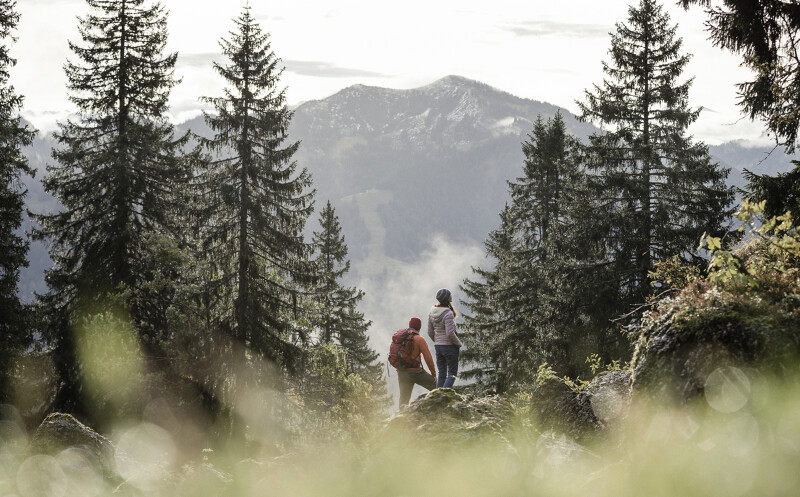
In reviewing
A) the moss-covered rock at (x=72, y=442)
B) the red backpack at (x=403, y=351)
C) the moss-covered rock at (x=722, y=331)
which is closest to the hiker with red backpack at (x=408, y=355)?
the red backpack at (x=403, y=351)

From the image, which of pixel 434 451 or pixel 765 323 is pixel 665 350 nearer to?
pixel 765 323

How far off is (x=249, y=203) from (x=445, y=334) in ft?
43.7

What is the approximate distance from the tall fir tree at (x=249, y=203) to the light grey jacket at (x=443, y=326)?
12.8 m

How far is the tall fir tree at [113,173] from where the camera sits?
20.5 meters

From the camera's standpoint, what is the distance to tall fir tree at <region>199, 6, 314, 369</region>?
874 inches

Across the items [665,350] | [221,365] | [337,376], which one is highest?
[665,350]

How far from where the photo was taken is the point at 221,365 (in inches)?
861

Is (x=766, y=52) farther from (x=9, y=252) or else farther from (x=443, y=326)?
(x=9, y=252)

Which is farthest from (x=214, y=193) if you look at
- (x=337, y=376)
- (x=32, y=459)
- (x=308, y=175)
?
(x=32, y=459)

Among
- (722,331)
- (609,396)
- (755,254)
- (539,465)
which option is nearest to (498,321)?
(609,396)

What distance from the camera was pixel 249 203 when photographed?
2212 centimetres

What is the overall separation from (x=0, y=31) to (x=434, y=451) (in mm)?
19253

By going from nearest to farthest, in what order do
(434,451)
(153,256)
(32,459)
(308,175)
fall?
(434,451) → (32,459) → (153,256) → (308,175)

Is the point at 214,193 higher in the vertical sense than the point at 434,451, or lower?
higher
